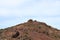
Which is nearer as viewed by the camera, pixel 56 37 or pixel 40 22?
pixel 56 37

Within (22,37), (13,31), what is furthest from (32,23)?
(22,37)

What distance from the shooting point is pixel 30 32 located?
163ft

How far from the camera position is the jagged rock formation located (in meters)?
47.4

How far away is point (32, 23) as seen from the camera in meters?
54.6

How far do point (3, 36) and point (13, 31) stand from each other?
266 cm

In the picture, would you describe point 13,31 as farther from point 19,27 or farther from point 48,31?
point 48,31

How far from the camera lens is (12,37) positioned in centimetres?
4772

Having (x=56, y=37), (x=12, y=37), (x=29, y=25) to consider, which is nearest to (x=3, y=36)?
(x=12, y=37)

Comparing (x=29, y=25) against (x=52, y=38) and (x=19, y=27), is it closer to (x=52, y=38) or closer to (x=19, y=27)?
(x=19, y=27)

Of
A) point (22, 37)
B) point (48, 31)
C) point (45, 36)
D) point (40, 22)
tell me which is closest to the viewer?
point (22, 37)

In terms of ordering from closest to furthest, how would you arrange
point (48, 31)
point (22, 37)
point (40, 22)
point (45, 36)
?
point (22, 37), point (45, 36), point (48, 31), point (40, 22)

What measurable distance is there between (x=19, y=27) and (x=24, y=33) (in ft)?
14.2

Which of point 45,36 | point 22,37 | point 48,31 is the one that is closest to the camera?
point 22,37

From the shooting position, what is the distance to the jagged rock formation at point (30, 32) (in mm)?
47412
